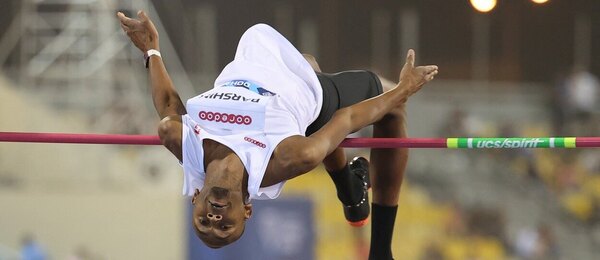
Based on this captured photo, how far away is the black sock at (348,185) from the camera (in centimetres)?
537

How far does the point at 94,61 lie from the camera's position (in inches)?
406

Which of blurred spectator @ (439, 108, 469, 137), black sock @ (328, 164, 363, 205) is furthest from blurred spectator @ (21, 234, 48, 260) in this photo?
black sock @ (328, 164, 363, 205)

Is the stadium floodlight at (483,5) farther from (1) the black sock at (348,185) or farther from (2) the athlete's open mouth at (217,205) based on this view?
(2) the athlete's open mouth at (217,205)

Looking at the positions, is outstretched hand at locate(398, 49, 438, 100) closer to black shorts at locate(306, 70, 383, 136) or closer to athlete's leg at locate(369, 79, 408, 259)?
black shorts at locate(306, 70, 383, 136)

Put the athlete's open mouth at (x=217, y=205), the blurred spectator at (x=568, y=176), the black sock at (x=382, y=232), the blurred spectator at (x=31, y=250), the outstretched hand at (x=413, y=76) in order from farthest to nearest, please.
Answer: the blurred spectator at (x=568, y=176)
the blurred spectator at (x=31, y=250)
the black sock at (x=382, y=232)
the outstretched hand at (x=413, y=76)
the athlete's open mouth at (x=217, y=205)

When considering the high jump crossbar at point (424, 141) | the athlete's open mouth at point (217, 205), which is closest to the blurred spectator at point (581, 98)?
the high jump crossbar at point (424, 141)

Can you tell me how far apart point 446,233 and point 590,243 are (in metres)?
1.40

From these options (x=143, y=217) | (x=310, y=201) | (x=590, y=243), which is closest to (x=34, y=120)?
(x=143, y=217)

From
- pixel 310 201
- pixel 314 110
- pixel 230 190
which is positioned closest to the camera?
pixel 230 190

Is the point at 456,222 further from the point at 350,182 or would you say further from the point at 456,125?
the point at 350,182

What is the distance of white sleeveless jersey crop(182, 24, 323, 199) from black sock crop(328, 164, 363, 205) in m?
0.58

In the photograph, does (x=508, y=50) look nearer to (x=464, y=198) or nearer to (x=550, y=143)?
(x=464, y=198)

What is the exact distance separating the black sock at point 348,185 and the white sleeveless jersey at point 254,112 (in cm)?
58

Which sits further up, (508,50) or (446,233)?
(508,50)
